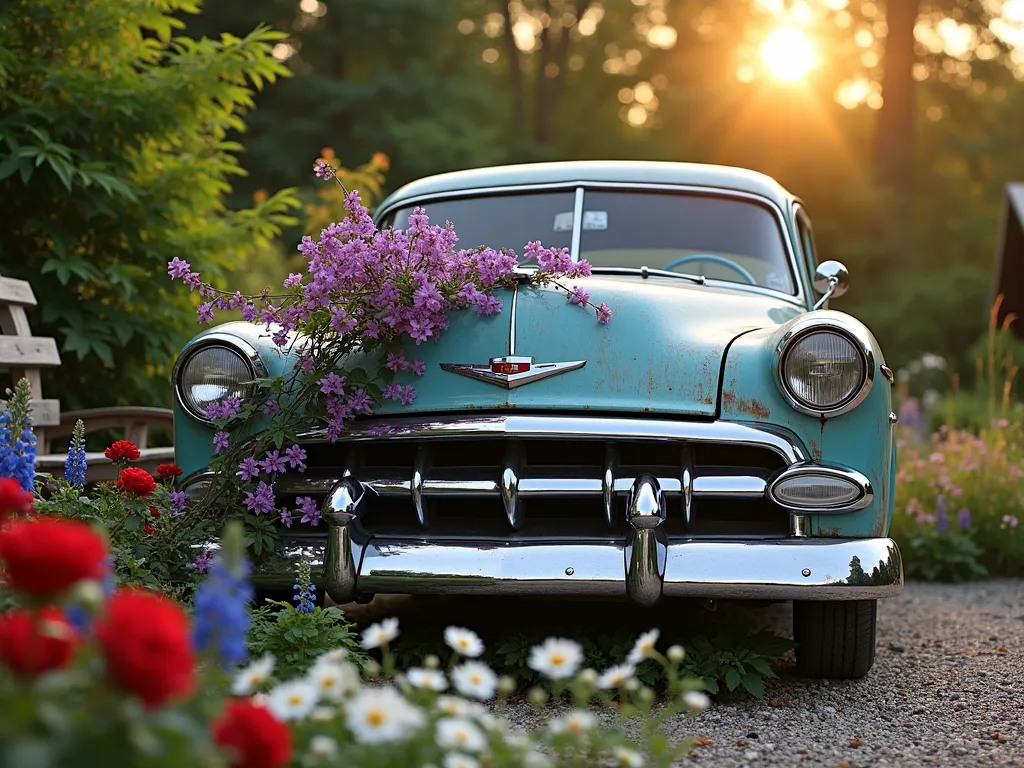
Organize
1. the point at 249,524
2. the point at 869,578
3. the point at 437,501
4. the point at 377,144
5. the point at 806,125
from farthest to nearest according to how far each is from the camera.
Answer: the point at 806,125, the point at 377,144, the point at 437,501, the point at 249,524, the point at 869,578


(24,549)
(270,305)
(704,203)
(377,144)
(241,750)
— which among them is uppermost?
→ (377,144)

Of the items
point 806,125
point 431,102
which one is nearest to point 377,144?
point 431,102

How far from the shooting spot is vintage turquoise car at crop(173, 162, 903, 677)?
110 inches

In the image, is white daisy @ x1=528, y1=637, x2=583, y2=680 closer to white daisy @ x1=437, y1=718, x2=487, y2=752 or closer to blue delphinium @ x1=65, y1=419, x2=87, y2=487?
white daisy @ x1=437, y1=718, x2=487, y2=752

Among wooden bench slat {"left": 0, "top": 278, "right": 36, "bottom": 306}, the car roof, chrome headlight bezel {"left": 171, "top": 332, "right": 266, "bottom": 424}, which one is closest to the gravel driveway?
chrome headlight bezel {"left": 171, "top": 332, "right": 266, "bottom": 424}

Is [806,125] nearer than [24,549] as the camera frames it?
No

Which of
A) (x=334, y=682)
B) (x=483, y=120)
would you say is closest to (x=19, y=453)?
(x=334, y=682)

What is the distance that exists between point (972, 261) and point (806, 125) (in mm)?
7958

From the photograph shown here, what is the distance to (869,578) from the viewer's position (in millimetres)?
2758

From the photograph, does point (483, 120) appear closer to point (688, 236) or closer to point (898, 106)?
point (898, 106)

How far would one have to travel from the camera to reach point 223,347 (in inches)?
125

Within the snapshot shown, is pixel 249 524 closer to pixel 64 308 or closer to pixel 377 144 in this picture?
pixel 64 308

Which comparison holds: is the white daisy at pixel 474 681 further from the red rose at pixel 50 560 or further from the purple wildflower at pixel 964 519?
the purple wildflower at pixel 964 519

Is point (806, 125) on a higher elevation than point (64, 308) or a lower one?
higher
